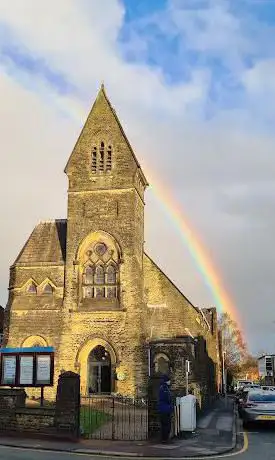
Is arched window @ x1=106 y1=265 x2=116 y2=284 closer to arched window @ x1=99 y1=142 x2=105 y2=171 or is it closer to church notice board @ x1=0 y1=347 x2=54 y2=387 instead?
arched window @ x1=99 y1=142 x2=105 y2=171

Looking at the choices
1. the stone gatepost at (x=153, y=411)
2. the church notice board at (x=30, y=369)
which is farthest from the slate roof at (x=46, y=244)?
the stone gatepost at (x=153, y=411)

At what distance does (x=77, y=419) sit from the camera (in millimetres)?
16500

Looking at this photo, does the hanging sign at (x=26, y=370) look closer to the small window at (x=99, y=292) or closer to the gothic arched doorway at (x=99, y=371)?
the gothic arched doorway at (x=99, y=371)

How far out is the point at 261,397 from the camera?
72.1ft

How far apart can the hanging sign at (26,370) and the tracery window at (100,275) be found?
1519 cm

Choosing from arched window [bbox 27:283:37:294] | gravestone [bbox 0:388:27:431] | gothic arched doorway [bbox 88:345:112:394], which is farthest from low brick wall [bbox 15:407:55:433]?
arched window [bbox 27:283:37:294]

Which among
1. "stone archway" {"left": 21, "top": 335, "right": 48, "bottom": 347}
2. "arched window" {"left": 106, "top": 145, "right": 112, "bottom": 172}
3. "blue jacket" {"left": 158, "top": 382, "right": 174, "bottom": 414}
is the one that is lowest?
"blue jacket" {"left": 158, "top": 382, "right": 174, "bottom": 414}

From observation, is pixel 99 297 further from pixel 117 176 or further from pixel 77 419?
pixel 77 419

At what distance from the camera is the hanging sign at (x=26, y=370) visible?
2055 cm

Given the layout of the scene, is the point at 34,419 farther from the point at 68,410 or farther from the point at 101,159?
the point at 101,159

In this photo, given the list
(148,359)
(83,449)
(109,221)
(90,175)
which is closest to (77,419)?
(83,449)

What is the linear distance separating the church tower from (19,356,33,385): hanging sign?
13.8m

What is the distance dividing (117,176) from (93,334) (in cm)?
1074

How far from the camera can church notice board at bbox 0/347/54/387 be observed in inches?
806
